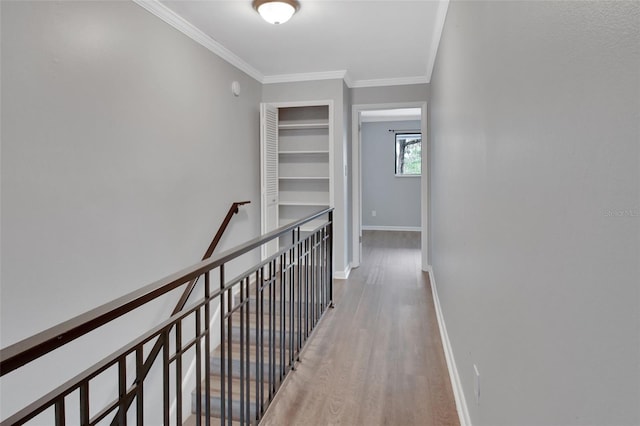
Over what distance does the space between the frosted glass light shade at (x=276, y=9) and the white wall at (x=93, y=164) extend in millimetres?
771

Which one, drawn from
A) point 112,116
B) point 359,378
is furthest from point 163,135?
point 359,378

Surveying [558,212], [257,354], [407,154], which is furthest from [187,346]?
[407,154]

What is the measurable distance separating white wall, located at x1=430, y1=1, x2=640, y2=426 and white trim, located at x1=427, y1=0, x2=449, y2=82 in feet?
4.20

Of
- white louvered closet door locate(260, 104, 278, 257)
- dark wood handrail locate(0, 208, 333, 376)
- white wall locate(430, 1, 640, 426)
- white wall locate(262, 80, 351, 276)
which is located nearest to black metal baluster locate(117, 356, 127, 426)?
dark wood handrail locate(0, 208, 333, 376)

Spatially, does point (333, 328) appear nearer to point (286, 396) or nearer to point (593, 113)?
point (286, 396)

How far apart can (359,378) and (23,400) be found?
69.3 inches

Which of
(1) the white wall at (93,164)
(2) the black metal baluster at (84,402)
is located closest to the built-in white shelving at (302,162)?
(1) the white wall at (93,164)

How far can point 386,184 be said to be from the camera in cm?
850

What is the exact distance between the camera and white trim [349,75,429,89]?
461 cm

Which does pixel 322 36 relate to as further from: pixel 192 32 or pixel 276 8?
pixel 192 32

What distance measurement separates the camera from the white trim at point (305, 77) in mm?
4336

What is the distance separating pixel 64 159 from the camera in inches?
78.8

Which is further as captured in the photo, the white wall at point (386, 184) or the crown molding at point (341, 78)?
the white wall at point (386, 184)

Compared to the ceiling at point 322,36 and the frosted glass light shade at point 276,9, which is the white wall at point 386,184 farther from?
the frosted glass light shade at point 276,9
